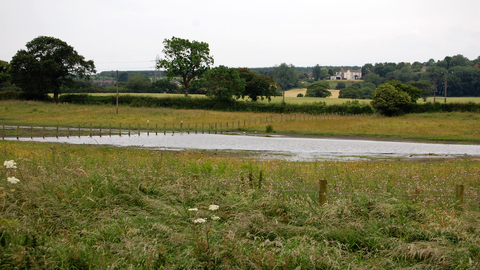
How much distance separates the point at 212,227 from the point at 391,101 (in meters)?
66.3

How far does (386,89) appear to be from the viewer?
67938mm

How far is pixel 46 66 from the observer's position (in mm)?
73312

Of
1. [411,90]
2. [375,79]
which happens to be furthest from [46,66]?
[375,79]

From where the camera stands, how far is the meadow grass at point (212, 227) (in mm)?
5418

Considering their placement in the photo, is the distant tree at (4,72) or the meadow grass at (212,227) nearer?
the meadow grass at (212,227)

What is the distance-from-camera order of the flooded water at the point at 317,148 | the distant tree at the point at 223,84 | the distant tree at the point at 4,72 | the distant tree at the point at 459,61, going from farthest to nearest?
1. the distant tree at the point at 459,61
2. the distant tree at the point at 223,84
3. the distant tree at the point at 4,72
4. the flooded water at the point at 317,148

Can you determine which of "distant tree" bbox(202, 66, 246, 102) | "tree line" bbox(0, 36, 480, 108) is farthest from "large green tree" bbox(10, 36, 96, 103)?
"distant tree" bbox(202, 66, 246, 102)

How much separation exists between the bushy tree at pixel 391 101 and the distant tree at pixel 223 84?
1110 inches

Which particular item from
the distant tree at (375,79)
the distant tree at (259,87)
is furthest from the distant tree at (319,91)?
the distant tree at (259,87)

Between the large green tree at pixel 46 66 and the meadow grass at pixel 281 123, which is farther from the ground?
the large green tree at pixel 46 66

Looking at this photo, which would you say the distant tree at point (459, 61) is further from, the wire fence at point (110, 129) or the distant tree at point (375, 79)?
the wire fence at point (110, 129)

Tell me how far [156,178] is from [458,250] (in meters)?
5.92

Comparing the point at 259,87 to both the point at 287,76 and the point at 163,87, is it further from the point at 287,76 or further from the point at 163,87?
the point at 287,76

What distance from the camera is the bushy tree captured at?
66688 millimetres
